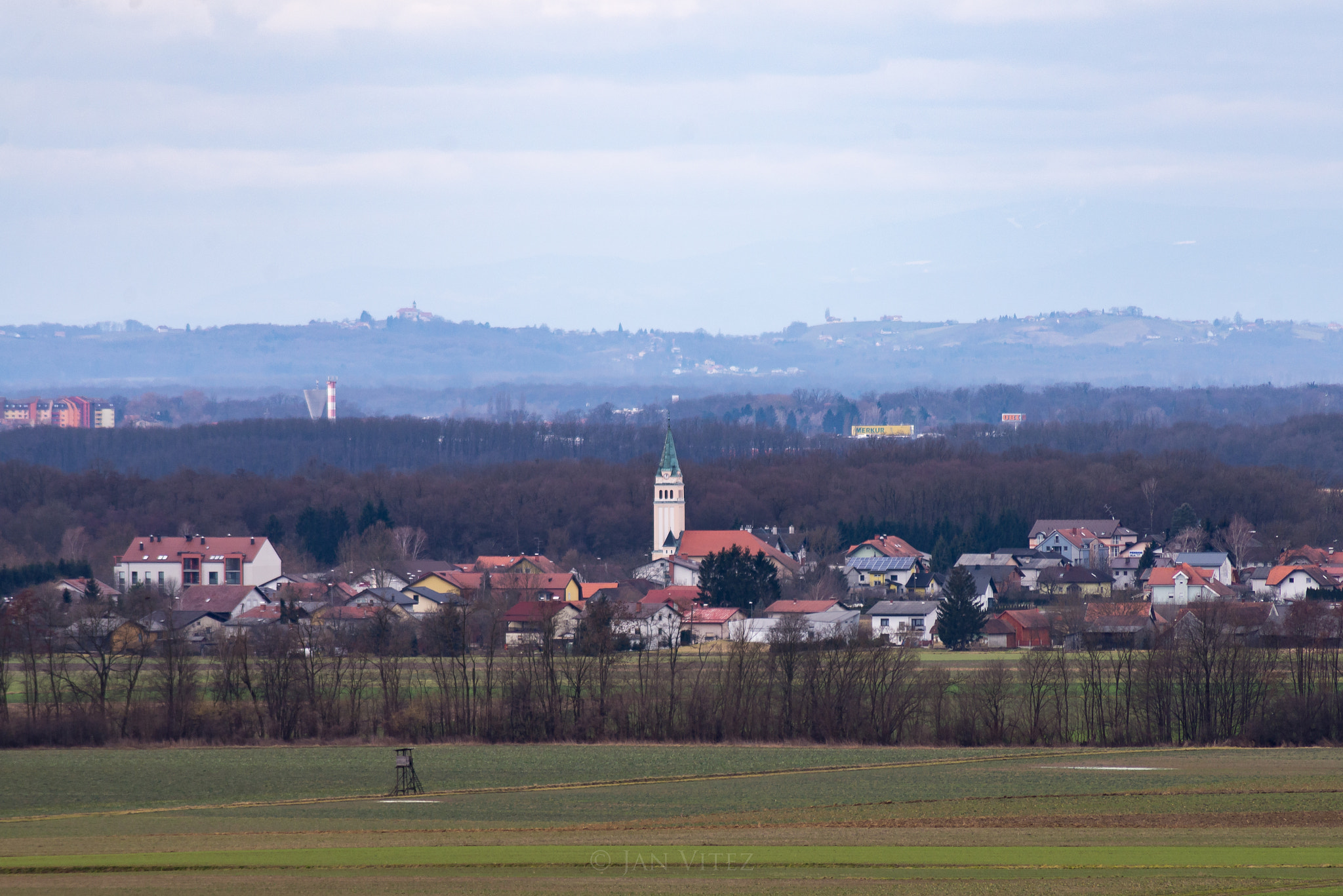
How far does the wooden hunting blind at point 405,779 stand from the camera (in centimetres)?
3731

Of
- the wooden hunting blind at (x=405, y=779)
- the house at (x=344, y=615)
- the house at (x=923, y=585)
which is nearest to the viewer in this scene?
the wooden hunting blind at (x=405, y=779)

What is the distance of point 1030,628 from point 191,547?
52.1 m

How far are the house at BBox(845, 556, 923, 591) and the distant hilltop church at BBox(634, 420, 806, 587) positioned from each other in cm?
348

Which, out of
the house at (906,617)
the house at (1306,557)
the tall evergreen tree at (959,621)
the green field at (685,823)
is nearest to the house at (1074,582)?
the house at (1306,557)

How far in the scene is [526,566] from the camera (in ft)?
345

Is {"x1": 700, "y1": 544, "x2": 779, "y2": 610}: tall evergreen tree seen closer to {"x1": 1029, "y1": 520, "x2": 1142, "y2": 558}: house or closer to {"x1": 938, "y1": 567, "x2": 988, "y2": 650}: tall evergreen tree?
{"x1": 938, "y1": 567, "x2": 988, "y2": 650}: tall evergreen tree

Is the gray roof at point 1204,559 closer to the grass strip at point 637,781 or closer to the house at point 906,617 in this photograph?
the house at point 906,617

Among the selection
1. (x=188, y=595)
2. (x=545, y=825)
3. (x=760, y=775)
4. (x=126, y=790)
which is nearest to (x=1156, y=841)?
(x=545, y=825)

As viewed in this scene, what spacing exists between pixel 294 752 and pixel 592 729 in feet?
29.8

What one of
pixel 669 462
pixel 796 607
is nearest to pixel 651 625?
pixel 796 607

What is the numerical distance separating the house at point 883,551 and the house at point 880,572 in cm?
73

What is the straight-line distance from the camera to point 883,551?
118875 mm

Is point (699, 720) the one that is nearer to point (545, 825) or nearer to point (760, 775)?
point (760, 775)

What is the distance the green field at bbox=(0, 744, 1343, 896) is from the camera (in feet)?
81.0
